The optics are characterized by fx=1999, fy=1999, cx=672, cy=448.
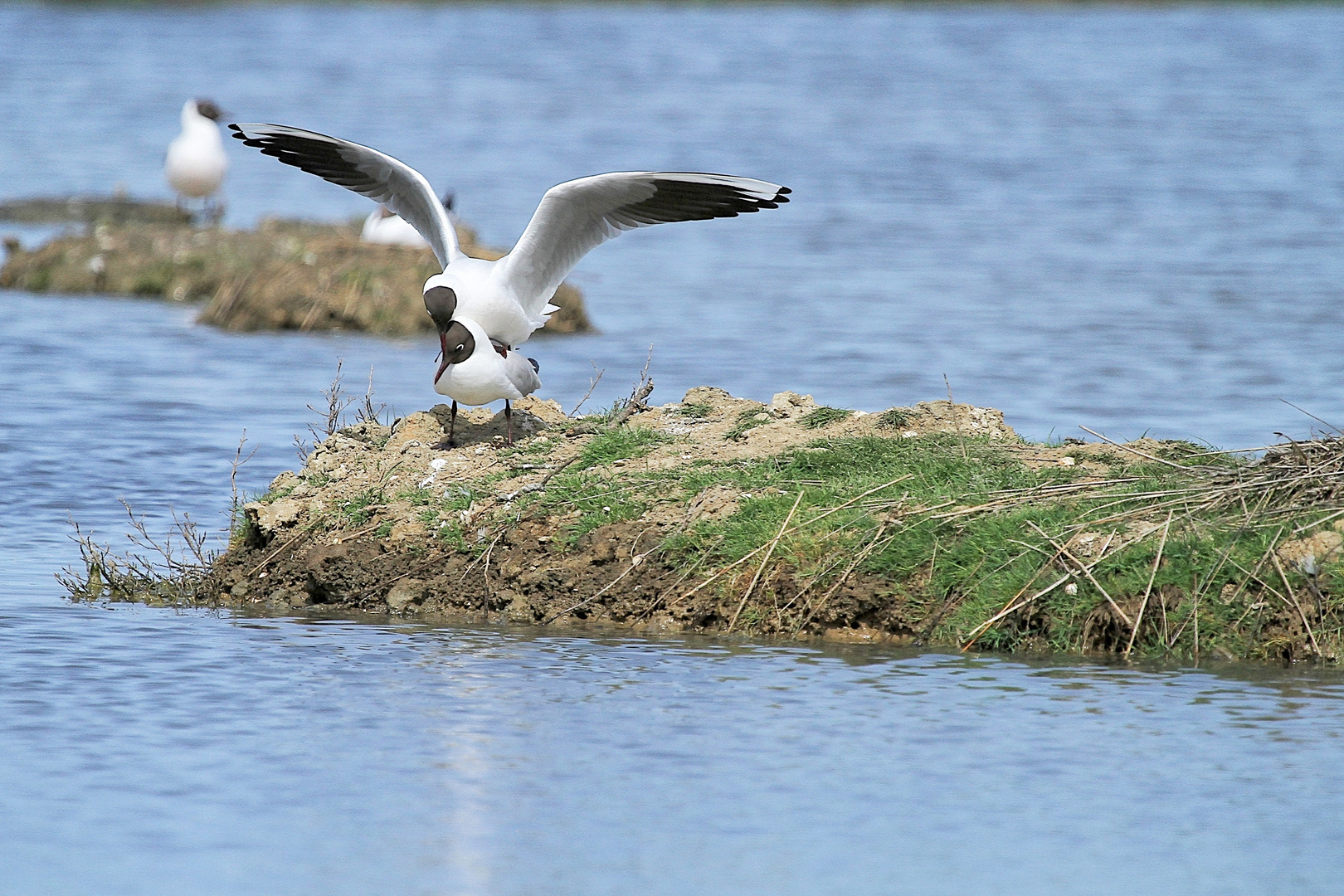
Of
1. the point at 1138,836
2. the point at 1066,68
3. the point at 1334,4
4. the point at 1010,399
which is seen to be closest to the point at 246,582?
the point at 1138,836

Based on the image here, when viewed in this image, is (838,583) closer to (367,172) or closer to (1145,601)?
(1145,601)

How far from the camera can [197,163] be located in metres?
24.2

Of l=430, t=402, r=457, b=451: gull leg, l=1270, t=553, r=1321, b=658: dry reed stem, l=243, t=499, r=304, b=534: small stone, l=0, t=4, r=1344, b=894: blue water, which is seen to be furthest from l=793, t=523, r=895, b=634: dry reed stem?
l=243, t=499, r=304, b=534: small stone

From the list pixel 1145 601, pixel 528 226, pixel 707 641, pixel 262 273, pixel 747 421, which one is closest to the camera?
pixel 1145 601

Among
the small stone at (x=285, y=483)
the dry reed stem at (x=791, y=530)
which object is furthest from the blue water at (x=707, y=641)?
the small stone at (x=285, y=483)

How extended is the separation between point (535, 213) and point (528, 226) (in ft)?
1.00

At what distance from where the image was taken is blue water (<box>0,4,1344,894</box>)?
6215 mm

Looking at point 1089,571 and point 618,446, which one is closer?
point 1089,571

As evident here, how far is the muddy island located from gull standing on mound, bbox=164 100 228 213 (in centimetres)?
1468

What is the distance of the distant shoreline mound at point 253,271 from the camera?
62.9 ft

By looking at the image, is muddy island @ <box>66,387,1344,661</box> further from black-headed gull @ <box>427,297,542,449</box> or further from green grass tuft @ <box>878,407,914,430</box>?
black-headed gull @ <box>427,297,542,449</box>

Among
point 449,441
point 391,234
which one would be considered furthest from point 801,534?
point 391,234

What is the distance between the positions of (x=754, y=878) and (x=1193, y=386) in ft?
36.6

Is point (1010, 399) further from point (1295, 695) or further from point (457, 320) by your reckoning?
point (1295, 695)
